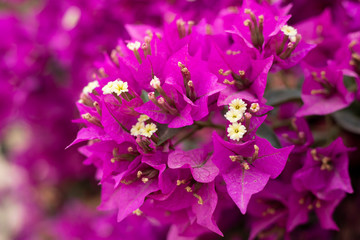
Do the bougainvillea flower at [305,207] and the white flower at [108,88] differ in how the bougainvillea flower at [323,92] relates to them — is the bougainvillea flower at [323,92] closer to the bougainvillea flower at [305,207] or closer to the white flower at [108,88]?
the bougainvillea flower at [305,207]

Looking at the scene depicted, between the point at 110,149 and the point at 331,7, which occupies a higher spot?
the point at 110,149

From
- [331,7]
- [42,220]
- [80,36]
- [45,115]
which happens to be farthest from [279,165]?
[42,220]

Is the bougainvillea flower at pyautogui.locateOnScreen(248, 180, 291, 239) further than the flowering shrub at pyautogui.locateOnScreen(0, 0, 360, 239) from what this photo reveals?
Yes

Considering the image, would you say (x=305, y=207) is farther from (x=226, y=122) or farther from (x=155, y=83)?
(x=155, y=83)

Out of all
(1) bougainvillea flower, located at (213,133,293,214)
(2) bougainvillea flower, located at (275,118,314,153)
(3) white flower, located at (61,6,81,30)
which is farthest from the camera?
(3) white flower, located at (61,6,81,30)

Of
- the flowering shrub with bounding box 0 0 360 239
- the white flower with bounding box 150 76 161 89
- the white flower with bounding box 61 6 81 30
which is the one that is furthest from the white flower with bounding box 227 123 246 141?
the white flower with bounding box 61 6 81 30

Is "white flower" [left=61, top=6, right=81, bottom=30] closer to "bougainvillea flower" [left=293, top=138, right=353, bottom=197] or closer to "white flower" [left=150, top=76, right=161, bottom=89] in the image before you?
"white flower" [left=150, top=76, right=161, bottom=89]

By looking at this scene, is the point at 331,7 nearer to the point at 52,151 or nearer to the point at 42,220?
the point at 52,151

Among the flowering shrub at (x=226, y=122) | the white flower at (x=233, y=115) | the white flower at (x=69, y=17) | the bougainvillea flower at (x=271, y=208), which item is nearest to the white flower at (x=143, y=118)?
the flowering shrub at (x=226, y=122)
